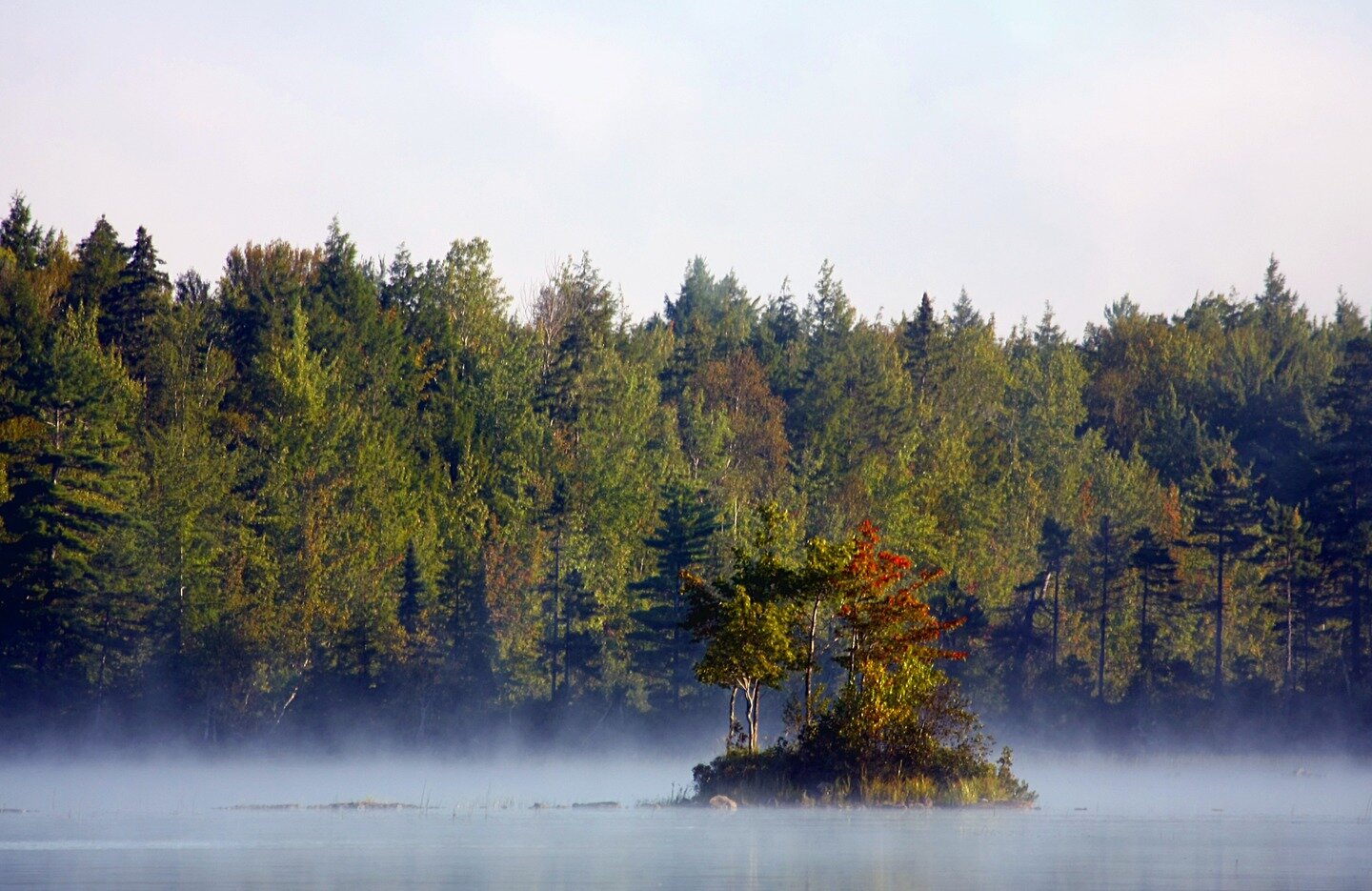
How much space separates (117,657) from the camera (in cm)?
6906

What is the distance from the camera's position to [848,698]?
3781 cm

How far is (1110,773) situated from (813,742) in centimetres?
2414

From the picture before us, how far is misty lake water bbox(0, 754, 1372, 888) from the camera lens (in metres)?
20.7

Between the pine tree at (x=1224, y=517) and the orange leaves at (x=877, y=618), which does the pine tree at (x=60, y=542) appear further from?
the pine tree at (x=1224, y=517)

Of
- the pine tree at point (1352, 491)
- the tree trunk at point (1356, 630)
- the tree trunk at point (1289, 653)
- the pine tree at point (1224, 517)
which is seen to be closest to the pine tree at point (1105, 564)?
the pine tree at point (1224, 517)

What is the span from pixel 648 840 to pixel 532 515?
189ft

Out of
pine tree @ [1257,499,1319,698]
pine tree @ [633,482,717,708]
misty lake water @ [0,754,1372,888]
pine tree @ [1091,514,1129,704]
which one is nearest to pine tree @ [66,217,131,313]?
pine tree @ [633,482,717,708]

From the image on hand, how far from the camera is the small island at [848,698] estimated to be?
37375 mm

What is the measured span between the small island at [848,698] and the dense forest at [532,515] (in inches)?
171

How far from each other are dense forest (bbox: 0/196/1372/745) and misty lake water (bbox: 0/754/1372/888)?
1091 cm

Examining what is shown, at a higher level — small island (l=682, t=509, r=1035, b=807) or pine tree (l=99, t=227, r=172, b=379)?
pine tree (l=99, t=227, r=172, b=379)

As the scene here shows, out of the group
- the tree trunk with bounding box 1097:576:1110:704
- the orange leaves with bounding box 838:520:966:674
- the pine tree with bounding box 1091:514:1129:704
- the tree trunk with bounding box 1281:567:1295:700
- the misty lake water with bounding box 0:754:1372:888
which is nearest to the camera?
the misty lake water with bounding box 0:754:1372:888

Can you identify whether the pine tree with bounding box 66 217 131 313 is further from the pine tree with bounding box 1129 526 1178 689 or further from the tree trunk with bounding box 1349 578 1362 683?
the tree trunk with bounding box 1349 578 1362 683

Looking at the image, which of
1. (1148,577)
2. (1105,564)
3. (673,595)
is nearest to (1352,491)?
(1148,577)
